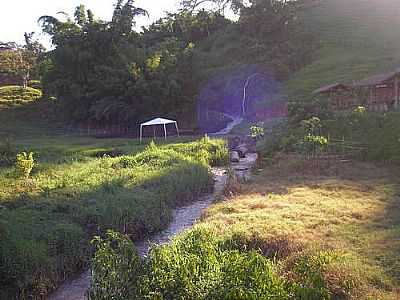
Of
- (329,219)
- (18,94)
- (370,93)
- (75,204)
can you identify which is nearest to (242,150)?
(370,93)

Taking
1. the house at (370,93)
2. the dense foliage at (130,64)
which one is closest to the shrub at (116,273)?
the house at (370,93)

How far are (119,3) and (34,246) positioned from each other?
4096 centimetres

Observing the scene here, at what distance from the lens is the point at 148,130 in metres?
40.1

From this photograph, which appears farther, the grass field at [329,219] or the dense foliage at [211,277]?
the grass field at [329,219]

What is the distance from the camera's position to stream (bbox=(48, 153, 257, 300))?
29.6ft

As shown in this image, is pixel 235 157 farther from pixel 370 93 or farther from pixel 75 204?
pixel 75 204

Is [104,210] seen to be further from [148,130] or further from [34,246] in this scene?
[148,130]

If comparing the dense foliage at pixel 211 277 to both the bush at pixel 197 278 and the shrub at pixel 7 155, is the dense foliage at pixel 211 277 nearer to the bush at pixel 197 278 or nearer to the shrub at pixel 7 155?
the bush at pixel 197 278

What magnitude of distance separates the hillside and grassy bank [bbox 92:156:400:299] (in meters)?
26.6

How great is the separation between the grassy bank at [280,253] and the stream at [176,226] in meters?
1.03

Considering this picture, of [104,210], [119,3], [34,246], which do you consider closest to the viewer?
[34,246]

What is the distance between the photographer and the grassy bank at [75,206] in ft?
29.0

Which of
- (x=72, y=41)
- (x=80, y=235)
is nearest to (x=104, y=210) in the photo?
(x=80, y=235)

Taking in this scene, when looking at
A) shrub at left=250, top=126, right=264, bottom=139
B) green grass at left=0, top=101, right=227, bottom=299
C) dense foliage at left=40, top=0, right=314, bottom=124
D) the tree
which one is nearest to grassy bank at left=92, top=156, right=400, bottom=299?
green grass at left=0, top=101, right=227, bottom=299
